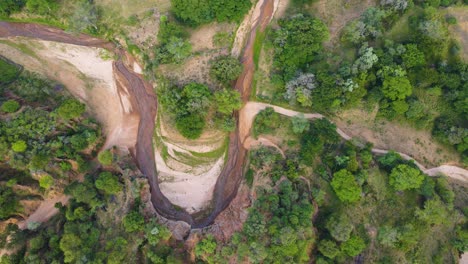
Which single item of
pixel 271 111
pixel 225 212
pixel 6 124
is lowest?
pixel 225 212

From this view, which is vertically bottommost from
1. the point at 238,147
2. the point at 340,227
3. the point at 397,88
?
the point at 340,227

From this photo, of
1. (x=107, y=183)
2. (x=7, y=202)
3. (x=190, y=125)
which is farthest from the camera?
(x=190, y=125)

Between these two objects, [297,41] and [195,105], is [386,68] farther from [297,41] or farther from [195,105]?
[195,105]

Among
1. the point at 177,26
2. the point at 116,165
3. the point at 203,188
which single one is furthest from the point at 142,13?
the point at 203,188

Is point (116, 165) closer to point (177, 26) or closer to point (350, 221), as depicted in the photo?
point (177, 26)

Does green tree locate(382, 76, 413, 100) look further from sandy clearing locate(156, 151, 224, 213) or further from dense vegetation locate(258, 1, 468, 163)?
sandy clearing locate(156, 151, 224, 213)

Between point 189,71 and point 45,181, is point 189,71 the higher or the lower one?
the higher one

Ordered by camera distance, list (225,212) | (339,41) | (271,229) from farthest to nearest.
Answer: (339,41) < (225,212) < (271,229)

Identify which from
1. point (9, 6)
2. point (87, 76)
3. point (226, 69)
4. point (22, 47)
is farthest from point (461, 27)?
point (9, 6)
